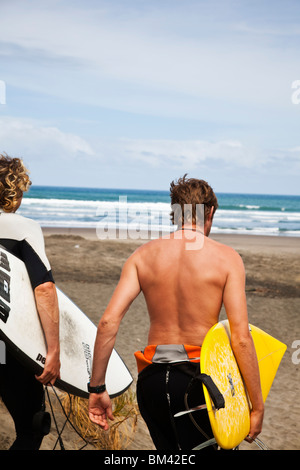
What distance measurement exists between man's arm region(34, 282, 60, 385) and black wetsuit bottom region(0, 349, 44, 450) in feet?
0.22

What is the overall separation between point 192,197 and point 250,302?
7921 millimetres

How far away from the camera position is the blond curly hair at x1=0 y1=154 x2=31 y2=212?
2760 mm

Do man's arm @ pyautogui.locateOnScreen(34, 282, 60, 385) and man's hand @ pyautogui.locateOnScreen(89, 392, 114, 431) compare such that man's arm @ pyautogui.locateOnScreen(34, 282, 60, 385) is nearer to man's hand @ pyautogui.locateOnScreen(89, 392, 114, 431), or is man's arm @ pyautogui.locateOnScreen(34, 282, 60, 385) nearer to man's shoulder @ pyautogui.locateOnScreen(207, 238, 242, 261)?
man's hand @ pyautogui.locateOnScreen(89, 392, 114, 431)

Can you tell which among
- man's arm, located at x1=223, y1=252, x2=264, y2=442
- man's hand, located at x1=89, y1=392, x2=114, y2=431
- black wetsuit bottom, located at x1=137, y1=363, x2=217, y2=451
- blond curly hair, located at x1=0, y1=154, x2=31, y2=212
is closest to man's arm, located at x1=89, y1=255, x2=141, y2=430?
man's hand, located at x1=89, y1=392, x2=114, y2=431

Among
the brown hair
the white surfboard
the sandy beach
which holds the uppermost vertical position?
the brown hair

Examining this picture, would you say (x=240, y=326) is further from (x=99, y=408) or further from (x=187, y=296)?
(x=99, y=408)

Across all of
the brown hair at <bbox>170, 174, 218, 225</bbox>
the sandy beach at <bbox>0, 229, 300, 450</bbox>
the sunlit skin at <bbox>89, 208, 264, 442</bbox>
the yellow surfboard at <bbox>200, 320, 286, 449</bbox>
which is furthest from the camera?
the sandy beach at <bbox>0, 229, 300, 450</bbox>

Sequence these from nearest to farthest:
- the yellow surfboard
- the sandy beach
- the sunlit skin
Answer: the yellow surfboard
the sunlit skin
the sandy beach

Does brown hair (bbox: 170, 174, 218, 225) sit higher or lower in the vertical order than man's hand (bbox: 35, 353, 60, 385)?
higher

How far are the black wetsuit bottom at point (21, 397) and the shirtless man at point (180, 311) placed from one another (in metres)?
0.41

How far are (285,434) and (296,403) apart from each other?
795mm

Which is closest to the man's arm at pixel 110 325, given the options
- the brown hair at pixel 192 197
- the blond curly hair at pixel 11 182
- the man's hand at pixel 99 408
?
the man's hand at pixel 99 408

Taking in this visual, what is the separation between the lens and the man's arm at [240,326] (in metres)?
2.38

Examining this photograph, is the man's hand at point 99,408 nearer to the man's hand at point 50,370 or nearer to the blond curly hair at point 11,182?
the man's hand at point 50,370
